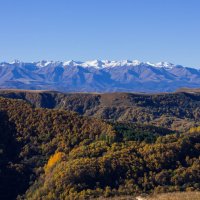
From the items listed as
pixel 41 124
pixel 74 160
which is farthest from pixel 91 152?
pixel 41 124

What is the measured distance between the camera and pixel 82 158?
254 ft

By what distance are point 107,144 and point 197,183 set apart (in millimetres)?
18740

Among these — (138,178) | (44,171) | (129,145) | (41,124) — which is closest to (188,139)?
(129,145)

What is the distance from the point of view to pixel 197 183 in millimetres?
70875

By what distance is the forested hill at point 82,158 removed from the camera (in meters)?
70.1

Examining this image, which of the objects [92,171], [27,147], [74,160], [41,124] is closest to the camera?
A: [92,171]

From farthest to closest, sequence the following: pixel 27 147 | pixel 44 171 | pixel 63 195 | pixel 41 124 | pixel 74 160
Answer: pixel 41 124
pixel 27 147
pixel 44 171
pixel 74 160
pixel 63 195

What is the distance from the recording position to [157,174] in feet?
242

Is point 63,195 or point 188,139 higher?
point 188,139

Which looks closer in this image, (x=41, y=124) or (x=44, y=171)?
(x=44, y=171)

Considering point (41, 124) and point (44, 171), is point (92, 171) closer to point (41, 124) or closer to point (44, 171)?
point (44, 171)

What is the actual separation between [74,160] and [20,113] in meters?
29.6

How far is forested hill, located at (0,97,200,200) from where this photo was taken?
7006 centimetres

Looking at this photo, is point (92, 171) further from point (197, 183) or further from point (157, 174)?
point (197, 183)
